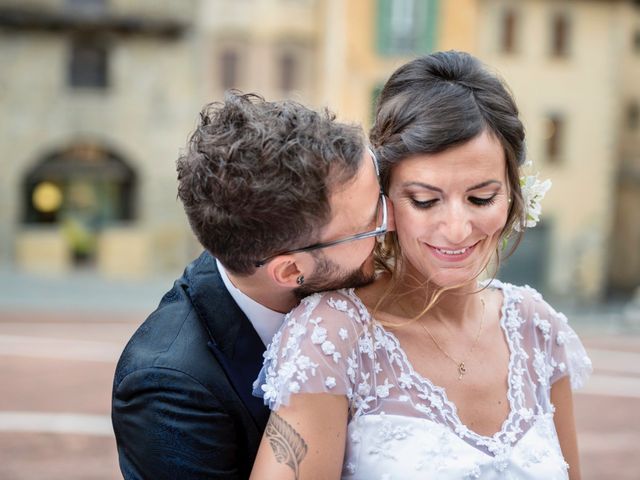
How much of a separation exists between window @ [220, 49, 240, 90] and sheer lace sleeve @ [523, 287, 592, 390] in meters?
21.8

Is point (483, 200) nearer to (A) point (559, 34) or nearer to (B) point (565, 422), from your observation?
(B) point (565, 422)

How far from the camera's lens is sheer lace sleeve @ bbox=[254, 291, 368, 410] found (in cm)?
226

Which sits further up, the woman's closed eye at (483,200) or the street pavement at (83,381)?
the woman's closed eye at (483,200)

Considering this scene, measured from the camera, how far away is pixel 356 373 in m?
2.39

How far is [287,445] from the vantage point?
88.2 inches

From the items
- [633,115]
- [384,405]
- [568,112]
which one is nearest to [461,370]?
[384,405]

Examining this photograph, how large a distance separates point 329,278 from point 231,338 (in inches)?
12.2

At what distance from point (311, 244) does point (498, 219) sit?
529mm

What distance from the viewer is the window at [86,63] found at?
76.7 ft

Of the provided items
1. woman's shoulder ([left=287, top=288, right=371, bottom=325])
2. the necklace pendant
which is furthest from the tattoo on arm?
the necklace pendant

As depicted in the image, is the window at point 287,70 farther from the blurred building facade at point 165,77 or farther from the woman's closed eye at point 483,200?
the woman's closed eye at point 483,200

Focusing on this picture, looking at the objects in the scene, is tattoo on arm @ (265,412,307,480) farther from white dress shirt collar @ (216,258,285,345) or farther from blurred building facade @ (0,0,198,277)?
blurred building facade @ (0,0,198,277)

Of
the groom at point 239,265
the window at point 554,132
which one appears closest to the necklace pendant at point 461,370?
the groom at point 239,265

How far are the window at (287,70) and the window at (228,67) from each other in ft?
3.85
